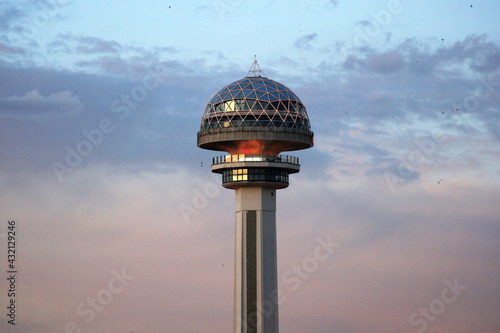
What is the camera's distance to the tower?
6516 inches

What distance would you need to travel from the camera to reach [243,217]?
6614 inches

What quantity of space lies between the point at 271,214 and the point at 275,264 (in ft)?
25.2

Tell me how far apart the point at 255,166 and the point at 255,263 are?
48.0ft

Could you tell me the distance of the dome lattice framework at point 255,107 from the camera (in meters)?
166

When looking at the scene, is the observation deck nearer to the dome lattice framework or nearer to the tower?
the tower

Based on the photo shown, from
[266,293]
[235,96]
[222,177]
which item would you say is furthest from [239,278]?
[235,96]

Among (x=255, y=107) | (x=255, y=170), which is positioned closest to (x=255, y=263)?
(x=255, y=170)

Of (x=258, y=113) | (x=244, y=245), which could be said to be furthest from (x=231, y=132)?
(x=244, y=245)

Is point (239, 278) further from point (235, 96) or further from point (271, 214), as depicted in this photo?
point (235, 96)

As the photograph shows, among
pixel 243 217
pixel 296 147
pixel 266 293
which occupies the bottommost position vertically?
pixel 266 293

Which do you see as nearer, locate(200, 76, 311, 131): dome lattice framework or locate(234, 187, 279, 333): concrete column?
locate(234, 187, 279, 333): concrete column

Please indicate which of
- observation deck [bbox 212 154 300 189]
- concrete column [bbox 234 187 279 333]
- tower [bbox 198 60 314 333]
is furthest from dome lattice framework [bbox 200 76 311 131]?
concrete column [bbox 234 187 279 333]

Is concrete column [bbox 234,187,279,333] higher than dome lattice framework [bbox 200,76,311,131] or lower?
lower

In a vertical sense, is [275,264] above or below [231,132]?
below
